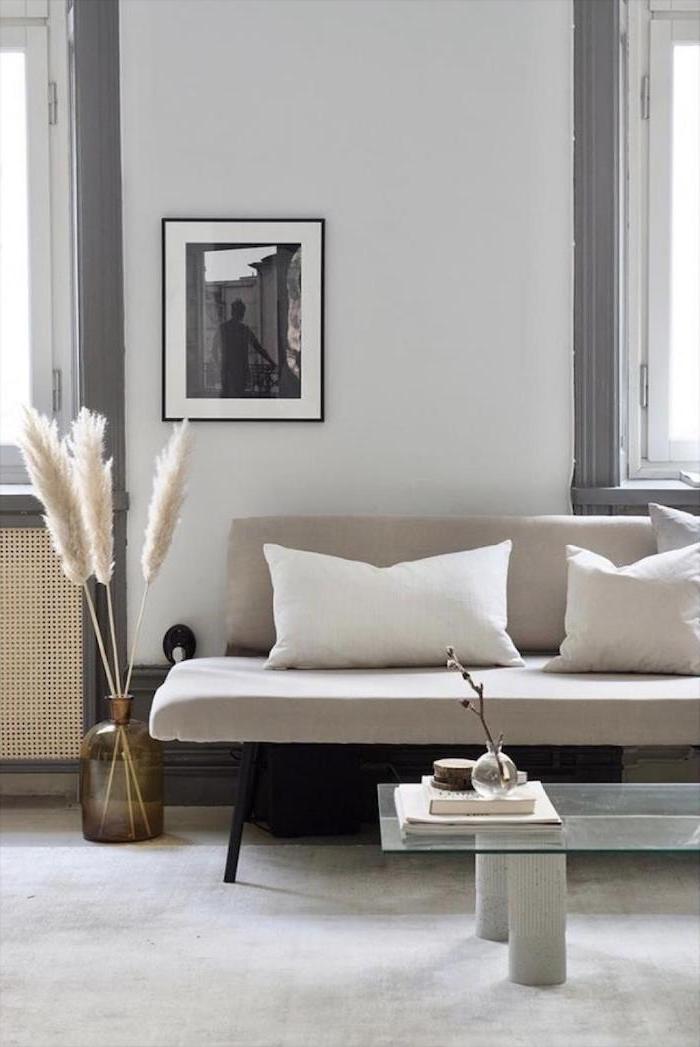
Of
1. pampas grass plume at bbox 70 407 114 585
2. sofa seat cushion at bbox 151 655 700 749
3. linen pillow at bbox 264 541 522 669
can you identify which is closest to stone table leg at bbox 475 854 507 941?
sofa seat cushion at bbox 151 655 700 749

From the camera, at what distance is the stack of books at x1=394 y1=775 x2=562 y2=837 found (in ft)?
7.47

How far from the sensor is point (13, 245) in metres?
4.25

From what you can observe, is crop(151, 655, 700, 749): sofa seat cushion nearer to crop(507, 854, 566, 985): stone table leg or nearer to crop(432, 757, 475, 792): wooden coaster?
crop(507, 854, 566, 985): stone table leg

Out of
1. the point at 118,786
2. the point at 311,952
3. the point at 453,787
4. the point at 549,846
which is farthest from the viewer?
the point at 118,786

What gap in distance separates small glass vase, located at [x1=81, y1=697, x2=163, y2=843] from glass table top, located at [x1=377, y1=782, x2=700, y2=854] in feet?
4.01

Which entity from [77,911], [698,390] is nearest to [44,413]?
[77,911]

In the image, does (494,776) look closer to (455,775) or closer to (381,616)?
(455,775)

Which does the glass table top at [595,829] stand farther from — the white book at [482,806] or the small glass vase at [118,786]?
the small glass vase at [118,786]

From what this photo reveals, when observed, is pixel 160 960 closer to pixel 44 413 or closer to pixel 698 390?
pixel 44 413

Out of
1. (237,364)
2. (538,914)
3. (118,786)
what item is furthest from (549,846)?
(237,364)

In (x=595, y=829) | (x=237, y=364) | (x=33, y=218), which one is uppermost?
(x=33, y=218)

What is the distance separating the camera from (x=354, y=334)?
4109 mm

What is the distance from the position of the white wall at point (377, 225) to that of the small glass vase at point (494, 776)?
1810 millimetres

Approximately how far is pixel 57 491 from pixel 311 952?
1419mm
